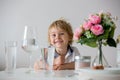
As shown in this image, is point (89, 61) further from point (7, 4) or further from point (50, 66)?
point (7, 4)

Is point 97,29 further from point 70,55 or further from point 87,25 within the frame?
point 70,55

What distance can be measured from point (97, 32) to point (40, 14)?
2134mm

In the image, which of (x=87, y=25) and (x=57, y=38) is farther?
(x=57, y=38)

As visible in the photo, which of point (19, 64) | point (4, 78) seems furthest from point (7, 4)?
point (4, 78)

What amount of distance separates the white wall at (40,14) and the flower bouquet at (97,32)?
196 cm

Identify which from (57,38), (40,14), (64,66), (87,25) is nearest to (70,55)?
(57,38)

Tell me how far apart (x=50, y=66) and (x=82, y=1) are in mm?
2313

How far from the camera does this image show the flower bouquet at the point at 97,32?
1.05 meters

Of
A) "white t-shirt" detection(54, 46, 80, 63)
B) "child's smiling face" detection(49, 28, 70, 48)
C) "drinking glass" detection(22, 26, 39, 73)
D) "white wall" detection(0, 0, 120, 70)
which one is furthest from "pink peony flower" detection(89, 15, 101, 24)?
"white wall" detection(0, 0, 120, 70)

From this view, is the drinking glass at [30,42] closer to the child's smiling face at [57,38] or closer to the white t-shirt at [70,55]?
the white t-shirt at [70,55]

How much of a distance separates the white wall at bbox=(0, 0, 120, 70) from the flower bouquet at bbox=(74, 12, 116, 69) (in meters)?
1.96

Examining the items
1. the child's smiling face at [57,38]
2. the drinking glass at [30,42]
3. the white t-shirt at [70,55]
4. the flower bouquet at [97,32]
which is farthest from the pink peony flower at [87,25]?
the child's smiling face at [57,38]

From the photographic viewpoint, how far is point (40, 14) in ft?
10.2

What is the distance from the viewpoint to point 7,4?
3078 mm
